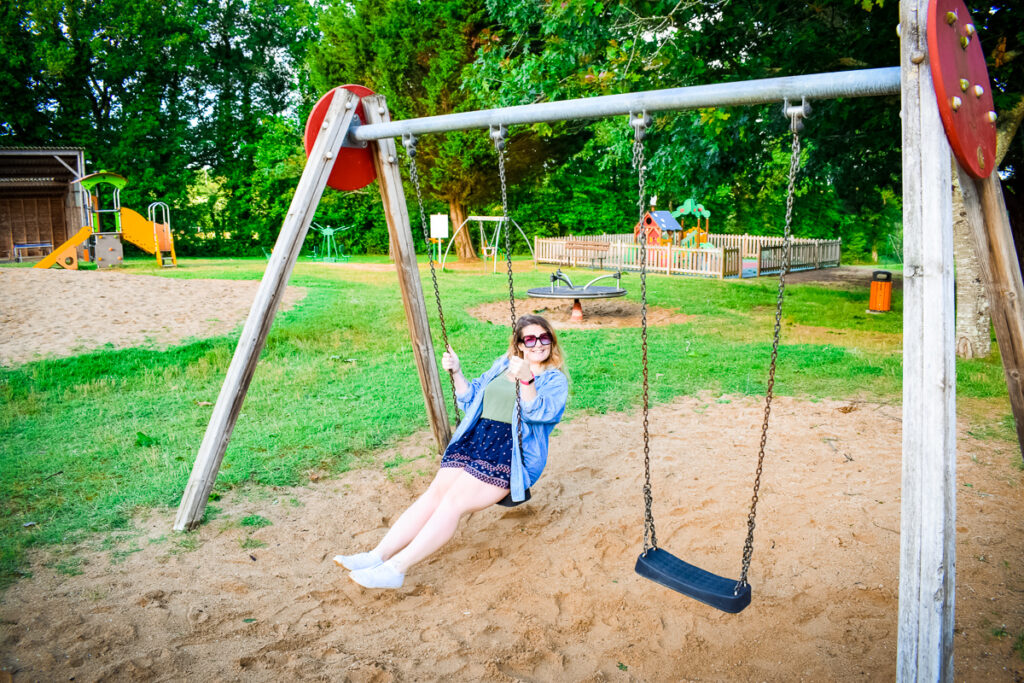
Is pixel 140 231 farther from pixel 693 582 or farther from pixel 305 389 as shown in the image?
pixel 693 582

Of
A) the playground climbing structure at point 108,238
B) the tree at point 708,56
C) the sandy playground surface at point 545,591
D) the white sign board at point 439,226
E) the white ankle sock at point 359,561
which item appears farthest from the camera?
the white sign board at point 439,226

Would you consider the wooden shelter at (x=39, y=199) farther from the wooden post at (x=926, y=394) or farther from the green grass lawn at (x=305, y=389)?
the wooden post at (x=926, y=394)

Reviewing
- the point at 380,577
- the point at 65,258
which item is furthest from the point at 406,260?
the point at 65,258

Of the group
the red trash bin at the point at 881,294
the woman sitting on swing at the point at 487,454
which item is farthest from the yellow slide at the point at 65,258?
the red trash bin at the point at 881,294

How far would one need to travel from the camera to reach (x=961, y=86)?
232 cm

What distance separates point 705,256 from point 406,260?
1313 centimetres

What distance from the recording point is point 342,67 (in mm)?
19703

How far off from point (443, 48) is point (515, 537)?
640 inches

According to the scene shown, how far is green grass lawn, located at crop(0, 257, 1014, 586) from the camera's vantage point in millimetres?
4363

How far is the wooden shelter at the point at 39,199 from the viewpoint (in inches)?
701

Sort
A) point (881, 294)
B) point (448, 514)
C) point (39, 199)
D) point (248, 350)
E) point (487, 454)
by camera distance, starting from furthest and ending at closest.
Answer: point (39, 199) < point (881, 294) < point (248, 350) < point (487, 454) < point (448, 514)

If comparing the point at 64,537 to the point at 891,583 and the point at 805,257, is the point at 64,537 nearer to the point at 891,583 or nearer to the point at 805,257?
the point at 891,583

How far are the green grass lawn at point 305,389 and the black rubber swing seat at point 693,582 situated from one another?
2377 millimetres

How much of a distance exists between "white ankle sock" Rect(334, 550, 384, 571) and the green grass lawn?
1.36m
